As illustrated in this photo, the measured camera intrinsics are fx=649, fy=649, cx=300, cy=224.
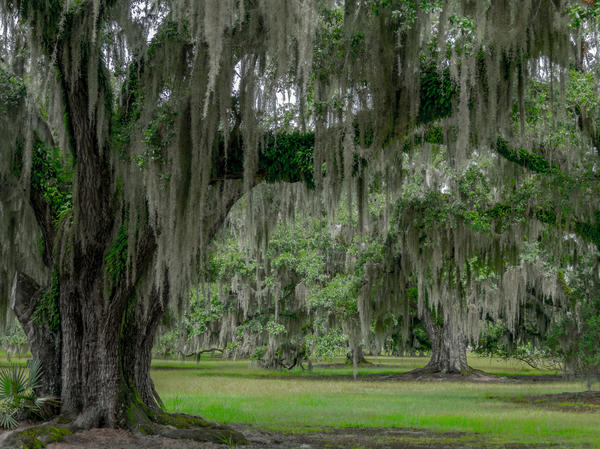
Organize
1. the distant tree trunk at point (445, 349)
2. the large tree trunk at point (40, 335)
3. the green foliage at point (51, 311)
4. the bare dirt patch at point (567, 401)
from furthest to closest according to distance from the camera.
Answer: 1. the distant tree trunk at point (445, 349)
2. the bare dirt patch at point (567, 401)
3. the green foliage at point (51, 311)
4. the large tree trunk at point (40, 335)

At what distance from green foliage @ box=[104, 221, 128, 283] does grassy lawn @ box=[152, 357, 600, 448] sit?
131 inches

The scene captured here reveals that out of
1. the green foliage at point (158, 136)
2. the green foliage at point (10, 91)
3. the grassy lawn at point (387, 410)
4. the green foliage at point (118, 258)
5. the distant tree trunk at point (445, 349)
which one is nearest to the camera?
the green foliage at point (158, 136)

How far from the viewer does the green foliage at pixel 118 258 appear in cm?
816

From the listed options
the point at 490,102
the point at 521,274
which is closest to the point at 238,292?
the point at 521,274

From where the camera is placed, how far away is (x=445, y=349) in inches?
932

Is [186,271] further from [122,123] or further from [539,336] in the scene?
[539,336]

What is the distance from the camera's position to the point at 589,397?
14180 mm

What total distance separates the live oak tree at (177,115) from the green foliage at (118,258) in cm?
2

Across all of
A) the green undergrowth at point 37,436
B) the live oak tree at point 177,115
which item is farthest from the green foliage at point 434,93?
the green undergrowth at point 37,436

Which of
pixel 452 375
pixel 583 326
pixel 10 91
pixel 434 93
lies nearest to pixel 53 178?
pixel 10 91

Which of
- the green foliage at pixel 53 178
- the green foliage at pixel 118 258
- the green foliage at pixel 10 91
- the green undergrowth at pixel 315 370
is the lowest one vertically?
the green undergrowth at pixel 315 370

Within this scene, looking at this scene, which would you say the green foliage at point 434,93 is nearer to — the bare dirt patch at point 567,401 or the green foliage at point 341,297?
the bare dirt patch at point 567,401

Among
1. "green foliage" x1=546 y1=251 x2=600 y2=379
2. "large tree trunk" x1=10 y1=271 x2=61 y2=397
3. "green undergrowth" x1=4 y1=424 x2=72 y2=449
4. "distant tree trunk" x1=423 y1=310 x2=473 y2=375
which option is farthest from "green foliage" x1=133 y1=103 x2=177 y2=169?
"distant tree trunk" x1=423 y1=310 x2=473 y2=375

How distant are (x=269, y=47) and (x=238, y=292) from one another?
15329mm
